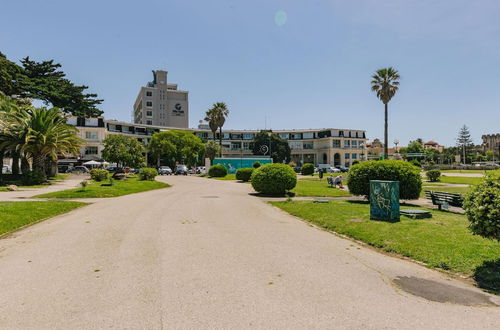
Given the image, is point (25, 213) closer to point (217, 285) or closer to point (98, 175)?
point (217, 285)

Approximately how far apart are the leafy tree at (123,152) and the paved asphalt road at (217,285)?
39.2m

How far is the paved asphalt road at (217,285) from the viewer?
4.31m

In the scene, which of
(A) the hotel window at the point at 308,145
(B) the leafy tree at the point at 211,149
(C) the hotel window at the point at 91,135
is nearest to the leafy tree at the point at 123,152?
(B) the leafy tree at the point at 211,149

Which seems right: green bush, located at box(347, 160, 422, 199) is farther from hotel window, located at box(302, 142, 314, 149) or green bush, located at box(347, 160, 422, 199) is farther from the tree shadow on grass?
hotel window, located at box(302, 142, 314, 149)

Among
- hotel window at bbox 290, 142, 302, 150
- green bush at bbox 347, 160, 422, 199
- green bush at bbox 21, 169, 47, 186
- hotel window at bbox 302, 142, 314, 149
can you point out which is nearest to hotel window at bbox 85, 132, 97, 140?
green bush at bbox 21, 169, 47, 186

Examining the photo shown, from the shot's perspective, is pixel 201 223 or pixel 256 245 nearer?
pixel 256 245

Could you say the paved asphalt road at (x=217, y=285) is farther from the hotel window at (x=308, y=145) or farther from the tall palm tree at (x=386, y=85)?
the hotel window at (x=308, y=145)

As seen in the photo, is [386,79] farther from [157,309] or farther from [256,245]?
[157,309]

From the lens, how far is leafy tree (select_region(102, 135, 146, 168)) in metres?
47.2

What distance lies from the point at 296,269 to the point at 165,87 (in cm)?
12193

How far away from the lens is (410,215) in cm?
1248

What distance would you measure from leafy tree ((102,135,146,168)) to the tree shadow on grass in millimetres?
46693

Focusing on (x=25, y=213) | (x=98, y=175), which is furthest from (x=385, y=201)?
(x=98, y=175)

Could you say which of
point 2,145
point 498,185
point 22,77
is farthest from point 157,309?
point 22,77
